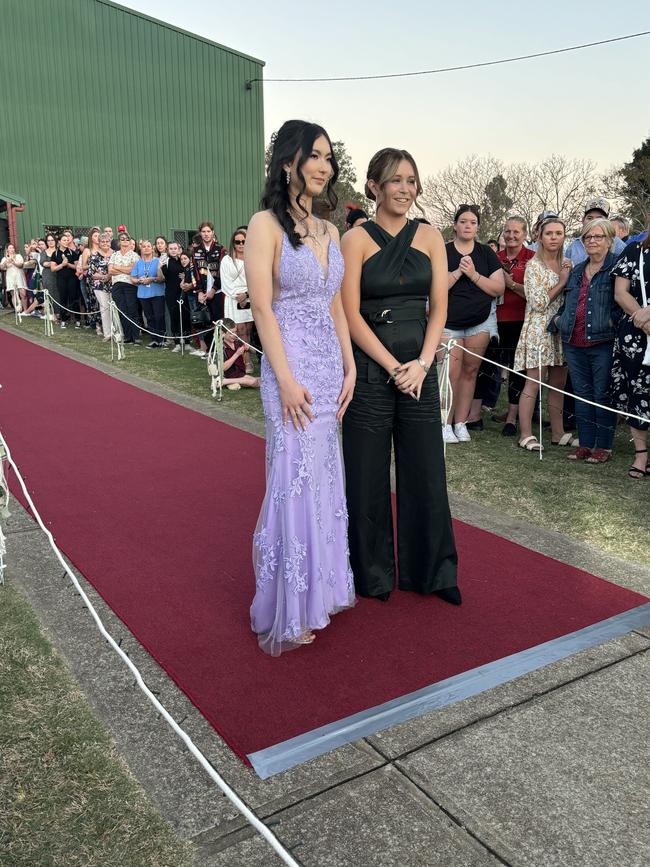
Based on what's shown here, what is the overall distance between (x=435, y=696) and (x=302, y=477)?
3.31 ft

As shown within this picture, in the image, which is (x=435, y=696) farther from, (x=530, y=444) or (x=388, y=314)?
(x=530, y=444)

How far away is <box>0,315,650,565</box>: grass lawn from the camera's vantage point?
4.61 meters

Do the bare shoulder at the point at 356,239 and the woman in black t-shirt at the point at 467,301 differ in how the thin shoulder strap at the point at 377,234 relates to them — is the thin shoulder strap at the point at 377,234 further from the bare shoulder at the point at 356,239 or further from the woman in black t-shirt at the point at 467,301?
the woman in black t-shirt at the point at 467,301

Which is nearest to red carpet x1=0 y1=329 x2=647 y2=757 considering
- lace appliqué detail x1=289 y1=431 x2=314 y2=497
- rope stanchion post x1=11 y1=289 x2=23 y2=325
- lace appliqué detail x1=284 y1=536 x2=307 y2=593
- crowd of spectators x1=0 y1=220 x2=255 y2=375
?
lace appliqué detail x1=284 y1=536 x2=307 y2=593

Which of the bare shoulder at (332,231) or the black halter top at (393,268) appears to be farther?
the black halter top at (393,268)

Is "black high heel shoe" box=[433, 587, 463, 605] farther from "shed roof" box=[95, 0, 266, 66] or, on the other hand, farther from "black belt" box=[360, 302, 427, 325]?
"shed roof" box=[95, 0, 266, 66]

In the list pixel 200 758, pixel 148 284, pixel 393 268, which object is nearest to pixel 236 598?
pixel 200 758

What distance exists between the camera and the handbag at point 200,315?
12.7 m

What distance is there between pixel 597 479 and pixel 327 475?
3211 millimetres

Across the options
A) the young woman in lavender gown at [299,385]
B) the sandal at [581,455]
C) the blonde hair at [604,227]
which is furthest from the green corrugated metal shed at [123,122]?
the young woman in lavender gown at [299,385]

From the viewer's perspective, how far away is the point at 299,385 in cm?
304

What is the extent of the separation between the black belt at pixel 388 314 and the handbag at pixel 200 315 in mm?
9475

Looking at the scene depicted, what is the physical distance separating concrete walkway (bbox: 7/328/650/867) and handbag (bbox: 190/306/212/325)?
32.8 ft

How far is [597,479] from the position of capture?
5656 mm
